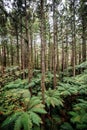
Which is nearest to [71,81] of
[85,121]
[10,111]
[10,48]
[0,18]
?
[85,121]

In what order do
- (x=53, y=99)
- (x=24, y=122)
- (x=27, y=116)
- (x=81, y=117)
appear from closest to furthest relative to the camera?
(x=24, y=122) < (x=27, y=116) < (x=81, y=117) < (x=53, y=99)

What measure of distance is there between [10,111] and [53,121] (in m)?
2.44

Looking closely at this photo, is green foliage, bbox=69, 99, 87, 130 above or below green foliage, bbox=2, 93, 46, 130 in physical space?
below

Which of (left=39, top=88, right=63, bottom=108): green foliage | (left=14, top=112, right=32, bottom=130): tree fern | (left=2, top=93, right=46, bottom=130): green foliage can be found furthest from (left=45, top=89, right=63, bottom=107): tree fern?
(left=14, top=112, right=32, bottom=130): tree fern

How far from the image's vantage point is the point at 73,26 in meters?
16.9

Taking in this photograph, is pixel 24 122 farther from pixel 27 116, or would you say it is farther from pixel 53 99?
pixel 53 99

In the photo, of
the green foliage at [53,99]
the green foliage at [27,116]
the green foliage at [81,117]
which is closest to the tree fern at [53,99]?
the green foliage at [53,99]

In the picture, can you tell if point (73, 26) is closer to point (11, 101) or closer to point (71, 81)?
point (71, 81)

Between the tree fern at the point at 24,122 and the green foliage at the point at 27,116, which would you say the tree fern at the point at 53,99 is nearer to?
the green foliage at the point at 27,116

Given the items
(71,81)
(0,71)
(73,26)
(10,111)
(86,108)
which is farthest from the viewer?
(73,26)

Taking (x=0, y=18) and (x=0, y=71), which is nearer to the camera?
(x=0, y=18)

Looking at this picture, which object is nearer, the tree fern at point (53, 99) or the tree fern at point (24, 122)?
the tree fern at point (24, 122)

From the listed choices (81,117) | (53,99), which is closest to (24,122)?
(53,99)

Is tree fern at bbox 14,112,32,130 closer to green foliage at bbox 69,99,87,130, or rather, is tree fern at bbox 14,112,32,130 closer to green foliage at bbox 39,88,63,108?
green foliage at bbox 39,88,63,108
